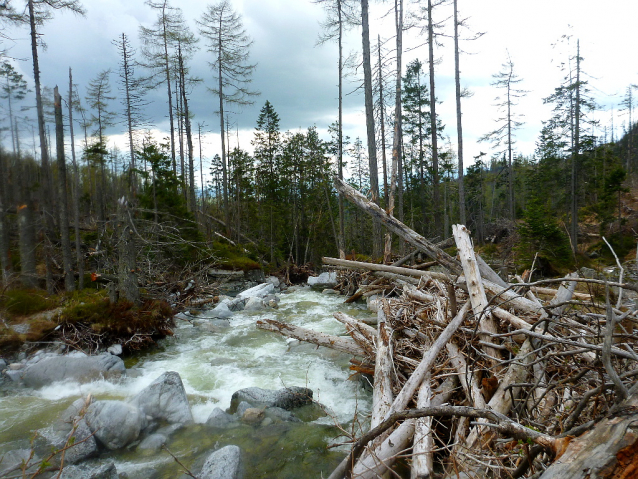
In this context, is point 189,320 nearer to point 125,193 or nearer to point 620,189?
point 125,193

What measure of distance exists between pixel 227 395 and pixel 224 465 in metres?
1.88

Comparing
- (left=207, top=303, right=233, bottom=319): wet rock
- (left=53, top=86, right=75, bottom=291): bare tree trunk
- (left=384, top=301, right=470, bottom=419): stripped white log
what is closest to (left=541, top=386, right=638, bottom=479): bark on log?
(left=384, top=301, right=470, bottom=419): stripped white log

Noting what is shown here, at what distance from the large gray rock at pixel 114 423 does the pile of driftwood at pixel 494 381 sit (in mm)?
2573

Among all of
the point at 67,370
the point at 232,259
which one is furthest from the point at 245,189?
the point at 67,370

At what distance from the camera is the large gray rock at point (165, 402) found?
14.6 ft

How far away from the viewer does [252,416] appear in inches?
176

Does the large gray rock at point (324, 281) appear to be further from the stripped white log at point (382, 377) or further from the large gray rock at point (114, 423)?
the large gray rock at point (114, 423)

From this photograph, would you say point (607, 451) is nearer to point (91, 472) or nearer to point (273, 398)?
point (91, 472)

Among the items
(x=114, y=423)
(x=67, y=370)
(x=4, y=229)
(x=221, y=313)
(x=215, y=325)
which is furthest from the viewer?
(x=221, y=313)

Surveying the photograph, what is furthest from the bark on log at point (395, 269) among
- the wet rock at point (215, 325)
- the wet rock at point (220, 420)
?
the wet rock at point (220, 420)

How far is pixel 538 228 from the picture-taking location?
1298cm

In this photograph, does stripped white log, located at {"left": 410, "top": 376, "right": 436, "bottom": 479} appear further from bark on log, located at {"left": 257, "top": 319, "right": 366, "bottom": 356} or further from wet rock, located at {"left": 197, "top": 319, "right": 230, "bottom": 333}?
wet rock, located at {"left": 197, "top": 319, "right": 230, "bottom": 333}

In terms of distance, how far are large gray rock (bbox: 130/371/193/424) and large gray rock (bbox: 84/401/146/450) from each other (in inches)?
10.8

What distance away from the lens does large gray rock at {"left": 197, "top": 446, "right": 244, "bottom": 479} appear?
327 cm
